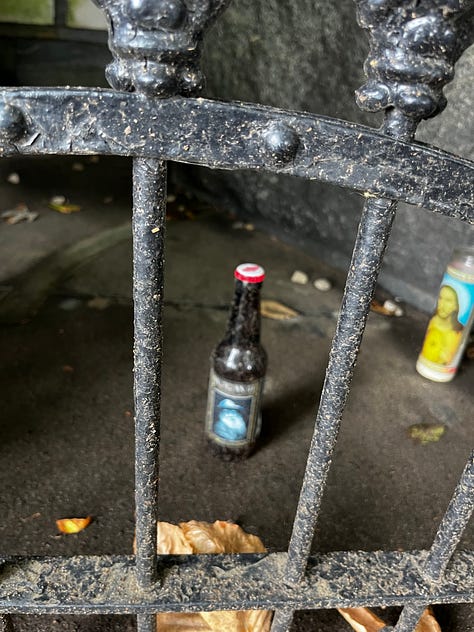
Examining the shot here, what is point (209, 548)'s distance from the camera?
118cm

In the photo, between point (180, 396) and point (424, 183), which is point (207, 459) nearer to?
point (180, 396)

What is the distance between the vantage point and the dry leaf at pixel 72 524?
1.31 metres

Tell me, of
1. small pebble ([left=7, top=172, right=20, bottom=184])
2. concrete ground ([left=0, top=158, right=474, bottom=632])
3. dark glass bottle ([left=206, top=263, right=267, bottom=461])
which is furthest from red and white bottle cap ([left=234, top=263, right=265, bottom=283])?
small pebble ([left=7, top=172, right=20, bottom=184])

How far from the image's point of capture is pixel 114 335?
6.56 feet

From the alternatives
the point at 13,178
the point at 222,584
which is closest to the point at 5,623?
the point at 222,584

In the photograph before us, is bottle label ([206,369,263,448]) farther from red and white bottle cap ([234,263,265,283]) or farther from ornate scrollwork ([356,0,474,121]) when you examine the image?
ornate scrollwork ([356,0,474,121])

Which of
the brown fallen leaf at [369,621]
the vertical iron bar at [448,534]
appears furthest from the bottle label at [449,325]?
the vertical iron bar at [448,534]

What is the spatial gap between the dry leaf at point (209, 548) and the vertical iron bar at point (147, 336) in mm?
284

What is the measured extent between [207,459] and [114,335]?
636 mm

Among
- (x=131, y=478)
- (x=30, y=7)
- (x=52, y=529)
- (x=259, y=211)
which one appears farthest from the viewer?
(x=30, y=7)

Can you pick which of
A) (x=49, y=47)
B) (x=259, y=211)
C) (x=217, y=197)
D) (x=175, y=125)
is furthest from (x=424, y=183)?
(x=49, y=47)

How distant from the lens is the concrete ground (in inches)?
53.7

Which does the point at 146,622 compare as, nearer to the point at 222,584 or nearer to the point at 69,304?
the point at 222,584

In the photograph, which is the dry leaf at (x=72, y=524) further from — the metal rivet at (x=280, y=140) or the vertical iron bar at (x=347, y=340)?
the metal rivet at (x=280, y=140)
